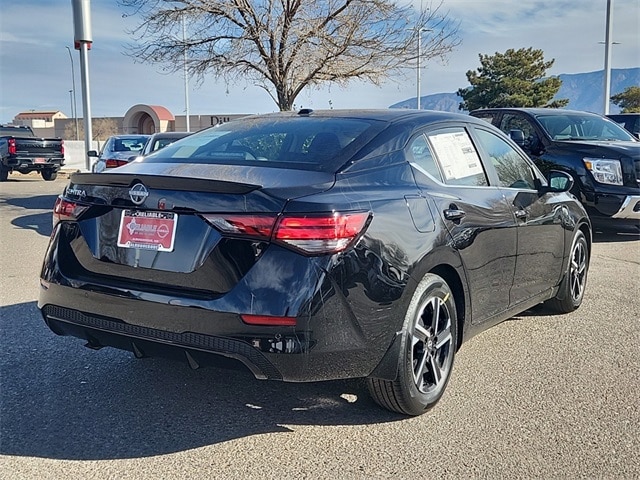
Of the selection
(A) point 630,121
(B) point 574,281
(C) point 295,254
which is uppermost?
(A) point 630,121

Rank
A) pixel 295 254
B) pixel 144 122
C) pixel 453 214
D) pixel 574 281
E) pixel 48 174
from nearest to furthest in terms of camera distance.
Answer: pixel 295 254, pixel 453 214, pixel 574 281, pixel 48 174, pixel 144 122

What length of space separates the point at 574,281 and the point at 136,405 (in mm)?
3788

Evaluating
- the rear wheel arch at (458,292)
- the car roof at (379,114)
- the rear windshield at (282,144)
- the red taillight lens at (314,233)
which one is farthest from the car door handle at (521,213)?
the red taillight lens at (314,233)

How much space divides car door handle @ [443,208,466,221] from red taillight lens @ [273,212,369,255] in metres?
0.92

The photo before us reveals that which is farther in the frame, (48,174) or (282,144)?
(48,174)

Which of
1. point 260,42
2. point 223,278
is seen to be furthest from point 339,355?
point 260,42

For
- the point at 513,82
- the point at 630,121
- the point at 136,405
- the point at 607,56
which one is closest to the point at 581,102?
the point at 513,82

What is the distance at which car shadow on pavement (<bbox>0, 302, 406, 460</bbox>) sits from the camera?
3.19m

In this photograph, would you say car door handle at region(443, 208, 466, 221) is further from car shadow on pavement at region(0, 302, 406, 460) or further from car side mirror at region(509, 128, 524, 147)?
car side mirror at region(509, 128, 524, 147)

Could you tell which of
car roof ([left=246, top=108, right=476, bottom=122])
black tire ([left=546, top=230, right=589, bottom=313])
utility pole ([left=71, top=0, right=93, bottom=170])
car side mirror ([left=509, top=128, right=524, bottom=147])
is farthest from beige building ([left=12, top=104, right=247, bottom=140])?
car roof ([left=246, top=108, right=476, bottom=122])

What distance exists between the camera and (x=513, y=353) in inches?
181

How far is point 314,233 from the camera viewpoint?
2896 millimetres

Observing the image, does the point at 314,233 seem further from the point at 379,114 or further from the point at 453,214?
the point at 379,114

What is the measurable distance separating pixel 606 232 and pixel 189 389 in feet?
28.8
